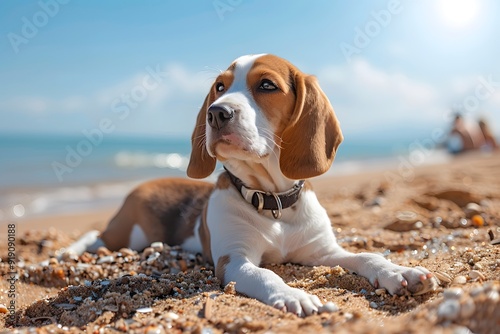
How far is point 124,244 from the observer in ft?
17.3

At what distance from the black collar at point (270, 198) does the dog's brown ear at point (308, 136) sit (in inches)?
8.5

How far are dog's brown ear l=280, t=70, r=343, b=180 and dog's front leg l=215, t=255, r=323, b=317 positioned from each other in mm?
708

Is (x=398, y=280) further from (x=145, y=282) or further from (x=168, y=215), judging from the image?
(x=168, y=215)

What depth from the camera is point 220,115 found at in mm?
3270

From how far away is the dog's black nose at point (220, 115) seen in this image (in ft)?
10.7

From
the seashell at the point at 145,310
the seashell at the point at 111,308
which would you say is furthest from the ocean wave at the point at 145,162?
the seashell at the point at 145,310

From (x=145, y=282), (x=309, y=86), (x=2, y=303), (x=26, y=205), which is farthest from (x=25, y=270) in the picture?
(x=26, y=205)

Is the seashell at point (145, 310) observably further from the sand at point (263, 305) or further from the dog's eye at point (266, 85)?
the dog's eye at point (266, 85)

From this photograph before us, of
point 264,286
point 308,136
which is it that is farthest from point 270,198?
point 264,286

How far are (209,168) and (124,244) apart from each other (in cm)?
179

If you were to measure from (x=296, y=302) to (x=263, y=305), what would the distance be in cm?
19

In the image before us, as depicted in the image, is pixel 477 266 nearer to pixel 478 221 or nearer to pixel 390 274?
pixel 390 274

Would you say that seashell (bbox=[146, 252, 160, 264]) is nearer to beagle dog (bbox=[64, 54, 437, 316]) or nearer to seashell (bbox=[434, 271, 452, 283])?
beagle dog (bbox=[64, 54, 437, 316])

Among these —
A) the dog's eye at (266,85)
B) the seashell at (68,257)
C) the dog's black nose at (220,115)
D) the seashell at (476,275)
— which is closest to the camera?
the seashell at (476,275)
